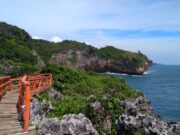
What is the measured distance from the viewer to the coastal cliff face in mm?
179125

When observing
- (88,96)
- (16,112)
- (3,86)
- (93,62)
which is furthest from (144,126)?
(93,62)

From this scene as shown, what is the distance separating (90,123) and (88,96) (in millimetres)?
12708

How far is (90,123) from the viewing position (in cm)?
1883

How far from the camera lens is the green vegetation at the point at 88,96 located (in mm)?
22766

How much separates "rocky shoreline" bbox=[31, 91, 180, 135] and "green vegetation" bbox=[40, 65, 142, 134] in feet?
2.30

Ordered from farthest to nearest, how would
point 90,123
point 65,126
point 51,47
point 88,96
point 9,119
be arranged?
point 51,47 < point 88,96 < point 90,123 < point 65,126 < point 9,119

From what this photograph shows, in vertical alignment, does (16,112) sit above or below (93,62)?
below

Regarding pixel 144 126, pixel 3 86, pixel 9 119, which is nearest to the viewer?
pixel 9 119

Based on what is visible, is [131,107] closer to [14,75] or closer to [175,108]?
[14,75]

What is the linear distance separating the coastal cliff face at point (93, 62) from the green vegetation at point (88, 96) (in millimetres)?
136293

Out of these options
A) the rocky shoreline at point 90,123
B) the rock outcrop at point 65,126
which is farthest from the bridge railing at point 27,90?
the rock outcrop at point 65,126

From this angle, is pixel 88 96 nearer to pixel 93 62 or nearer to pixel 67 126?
pixel 67 126

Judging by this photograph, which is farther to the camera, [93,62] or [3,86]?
[93,62]

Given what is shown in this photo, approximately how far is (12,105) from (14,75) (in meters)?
31.8
